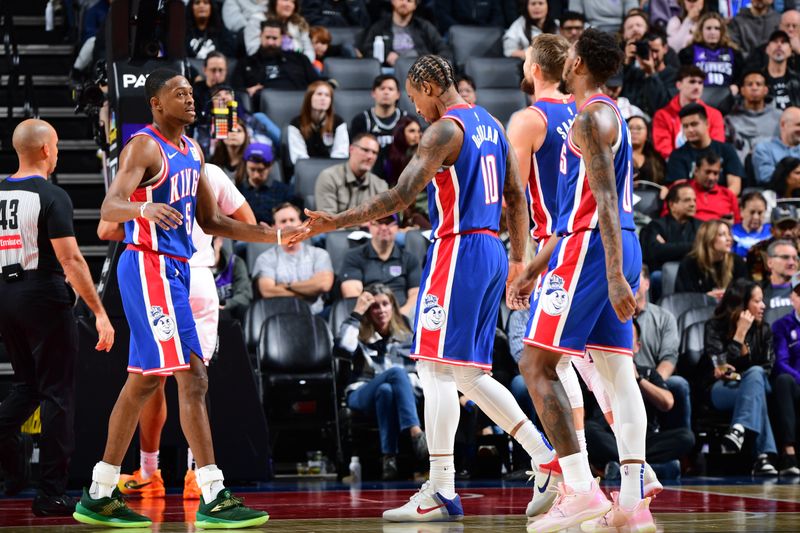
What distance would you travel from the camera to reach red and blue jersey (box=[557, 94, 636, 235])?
528cm

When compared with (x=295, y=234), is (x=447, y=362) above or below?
below

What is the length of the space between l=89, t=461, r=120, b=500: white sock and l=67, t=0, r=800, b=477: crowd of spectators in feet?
10.6

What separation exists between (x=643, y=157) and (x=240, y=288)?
14.8ft

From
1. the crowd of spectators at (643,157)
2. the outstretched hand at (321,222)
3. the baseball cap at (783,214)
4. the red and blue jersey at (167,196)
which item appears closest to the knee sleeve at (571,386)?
the outstretched hand at (321,222)

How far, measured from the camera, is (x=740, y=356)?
33.0 ft

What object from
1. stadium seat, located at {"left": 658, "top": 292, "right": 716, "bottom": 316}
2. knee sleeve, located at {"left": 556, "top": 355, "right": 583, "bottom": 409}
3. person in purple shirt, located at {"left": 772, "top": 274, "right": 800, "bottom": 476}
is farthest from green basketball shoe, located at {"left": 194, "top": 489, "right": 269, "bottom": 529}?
stadium seat, located at {"left": 658, "top": 292, "right": 716, "bottom": 316}

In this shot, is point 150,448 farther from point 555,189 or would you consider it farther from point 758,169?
point 758,169

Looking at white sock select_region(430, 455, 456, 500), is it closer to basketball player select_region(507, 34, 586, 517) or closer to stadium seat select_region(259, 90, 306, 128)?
basketball player select_region(507, 34, 586, 517)

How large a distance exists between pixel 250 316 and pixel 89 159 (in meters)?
3.02

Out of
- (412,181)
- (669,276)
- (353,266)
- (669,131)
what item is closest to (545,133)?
(412,181)

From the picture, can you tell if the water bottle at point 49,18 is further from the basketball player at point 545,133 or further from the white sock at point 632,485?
the white sock at point 632,485

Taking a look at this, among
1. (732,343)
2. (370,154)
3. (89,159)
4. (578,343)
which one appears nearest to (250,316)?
(370,154)

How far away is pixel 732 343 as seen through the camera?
10.1 meters

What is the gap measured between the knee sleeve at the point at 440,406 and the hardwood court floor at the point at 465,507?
0.38 metres
